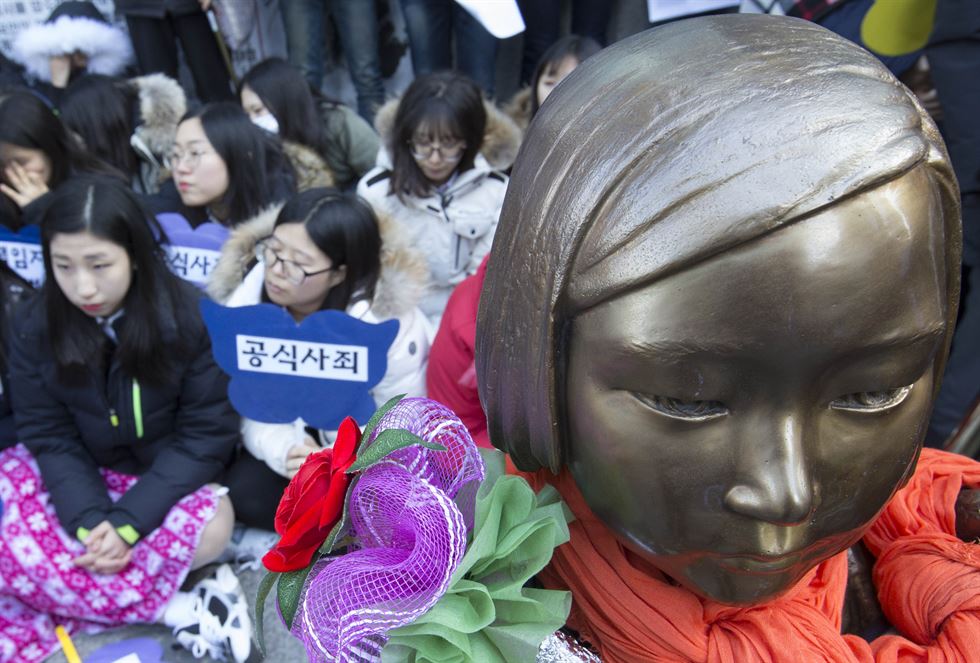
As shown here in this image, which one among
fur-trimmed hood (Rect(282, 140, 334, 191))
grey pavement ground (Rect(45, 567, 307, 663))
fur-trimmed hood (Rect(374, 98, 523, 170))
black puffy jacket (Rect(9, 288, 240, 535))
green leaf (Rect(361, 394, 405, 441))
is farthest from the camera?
→ fur-trimmed hood (Rect(282, 140, 334, 191))

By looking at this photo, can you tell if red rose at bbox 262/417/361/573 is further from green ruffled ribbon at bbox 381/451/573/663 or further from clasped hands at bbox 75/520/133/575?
clasped hands at bbox 75/520/133/575

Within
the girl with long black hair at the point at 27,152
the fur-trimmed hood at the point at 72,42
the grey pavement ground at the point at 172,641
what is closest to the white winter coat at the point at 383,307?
the grey pavement ground at the point at 172,641

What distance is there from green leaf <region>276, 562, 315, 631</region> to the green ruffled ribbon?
13cm

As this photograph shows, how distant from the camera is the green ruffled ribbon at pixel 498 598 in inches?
27.5

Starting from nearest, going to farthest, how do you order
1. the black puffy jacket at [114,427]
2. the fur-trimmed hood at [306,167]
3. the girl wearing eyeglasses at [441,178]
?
the black puffy jacket at [114,427] < the girl wearing eyeglasses at [441,178] < the fur-trimmed hood at [306,167]

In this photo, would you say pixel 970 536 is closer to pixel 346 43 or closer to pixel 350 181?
pixel 350 181

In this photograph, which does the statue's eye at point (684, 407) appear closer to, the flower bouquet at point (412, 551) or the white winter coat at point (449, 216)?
the flower bouquet at point (412, 551)

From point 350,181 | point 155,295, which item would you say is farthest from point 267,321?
point 350,181

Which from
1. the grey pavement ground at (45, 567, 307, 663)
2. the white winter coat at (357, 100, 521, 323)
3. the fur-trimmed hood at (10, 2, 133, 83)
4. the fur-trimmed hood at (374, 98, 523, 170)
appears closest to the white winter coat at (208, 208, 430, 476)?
the grey pavement ground at (45, 567, 307, 663)

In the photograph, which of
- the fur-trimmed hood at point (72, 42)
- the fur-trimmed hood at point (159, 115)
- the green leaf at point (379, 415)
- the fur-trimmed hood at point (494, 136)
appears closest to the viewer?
the green leaf at point (379, 415)

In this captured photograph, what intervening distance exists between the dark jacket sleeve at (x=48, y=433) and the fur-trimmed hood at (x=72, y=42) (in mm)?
2757

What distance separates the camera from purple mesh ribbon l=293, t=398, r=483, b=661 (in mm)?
707

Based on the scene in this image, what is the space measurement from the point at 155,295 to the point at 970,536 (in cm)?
192

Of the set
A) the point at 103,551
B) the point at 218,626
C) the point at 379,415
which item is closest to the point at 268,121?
the point at 103,551
